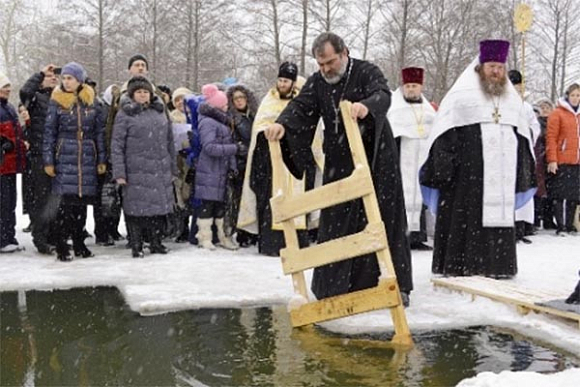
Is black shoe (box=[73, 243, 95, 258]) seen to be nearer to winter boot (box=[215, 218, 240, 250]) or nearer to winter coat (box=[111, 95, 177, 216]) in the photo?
winter coat (box=[111, 95, 177, 216])

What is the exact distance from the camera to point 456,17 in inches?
1020

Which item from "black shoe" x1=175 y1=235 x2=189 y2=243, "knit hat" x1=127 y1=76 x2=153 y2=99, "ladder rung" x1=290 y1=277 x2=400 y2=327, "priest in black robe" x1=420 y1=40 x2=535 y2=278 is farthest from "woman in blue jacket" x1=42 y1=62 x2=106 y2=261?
"ladder rung" x1=290 y1=277 x2=400 y2=327

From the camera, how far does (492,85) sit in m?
6.47

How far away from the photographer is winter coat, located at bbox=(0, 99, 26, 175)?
302 inches

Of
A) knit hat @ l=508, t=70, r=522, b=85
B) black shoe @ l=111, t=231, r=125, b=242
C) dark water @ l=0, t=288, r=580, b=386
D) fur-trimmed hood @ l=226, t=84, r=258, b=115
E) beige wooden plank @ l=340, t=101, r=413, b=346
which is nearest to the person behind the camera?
dark water @ l=0, t=288, r=580, b=386

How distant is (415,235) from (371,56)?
20.6 meters

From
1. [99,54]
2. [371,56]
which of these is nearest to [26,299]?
[99,54]

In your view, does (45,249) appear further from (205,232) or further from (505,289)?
(505,289)

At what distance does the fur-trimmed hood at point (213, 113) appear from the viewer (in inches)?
321

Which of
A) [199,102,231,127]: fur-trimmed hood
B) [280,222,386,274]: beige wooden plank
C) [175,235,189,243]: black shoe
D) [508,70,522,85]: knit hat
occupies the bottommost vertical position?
[175,235,189,243]: black shoe

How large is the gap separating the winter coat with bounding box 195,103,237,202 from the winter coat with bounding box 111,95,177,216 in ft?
1.76

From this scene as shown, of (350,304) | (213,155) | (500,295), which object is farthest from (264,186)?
(350,304)

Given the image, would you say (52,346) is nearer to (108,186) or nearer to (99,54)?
(108,186)

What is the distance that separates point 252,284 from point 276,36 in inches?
848
